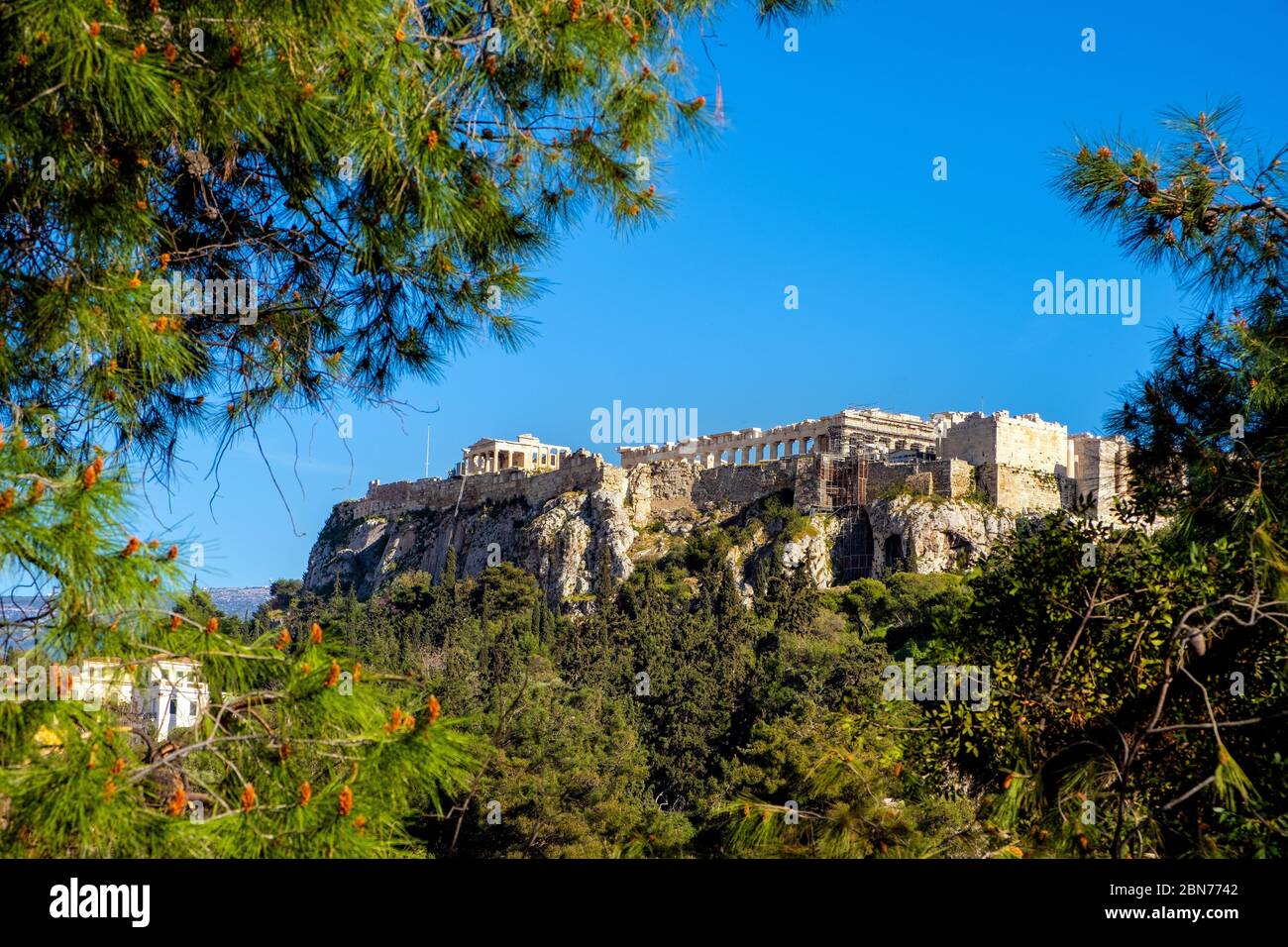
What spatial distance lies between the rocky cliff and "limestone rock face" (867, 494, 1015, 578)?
4cm

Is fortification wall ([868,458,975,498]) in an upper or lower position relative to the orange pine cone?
upper

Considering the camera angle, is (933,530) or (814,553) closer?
(933,530)

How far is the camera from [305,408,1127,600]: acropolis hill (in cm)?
3791

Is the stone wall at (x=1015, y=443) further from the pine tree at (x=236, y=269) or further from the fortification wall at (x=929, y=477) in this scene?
the pine tree at (x=236, y=269)

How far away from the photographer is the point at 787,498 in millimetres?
41719

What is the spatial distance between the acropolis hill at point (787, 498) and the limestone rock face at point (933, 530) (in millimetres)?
38

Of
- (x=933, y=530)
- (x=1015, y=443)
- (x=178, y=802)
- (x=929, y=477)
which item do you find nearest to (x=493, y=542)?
(x=929, y=477)

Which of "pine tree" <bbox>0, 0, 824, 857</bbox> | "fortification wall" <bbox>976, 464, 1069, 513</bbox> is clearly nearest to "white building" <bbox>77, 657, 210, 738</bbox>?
"pine tree" <bbox>0, 0, 824, 857</bbox>

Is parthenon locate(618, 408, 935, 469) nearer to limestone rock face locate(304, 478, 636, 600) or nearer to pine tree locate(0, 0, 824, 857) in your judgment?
limestone rock face locate(304, 478, 636, 600)

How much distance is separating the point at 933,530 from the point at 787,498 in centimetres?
593

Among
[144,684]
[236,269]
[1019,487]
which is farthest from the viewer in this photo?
[1019,487]

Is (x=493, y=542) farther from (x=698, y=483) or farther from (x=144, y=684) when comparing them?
(x=144, y=684)
